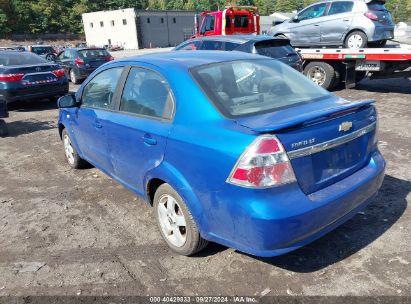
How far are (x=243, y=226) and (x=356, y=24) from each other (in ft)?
31.3

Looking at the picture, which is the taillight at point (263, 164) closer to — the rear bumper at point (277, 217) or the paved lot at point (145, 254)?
the rear bumper at point (277, 217)

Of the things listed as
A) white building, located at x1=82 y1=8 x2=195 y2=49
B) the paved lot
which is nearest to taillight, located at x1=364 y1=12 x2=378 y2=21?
the paved lot

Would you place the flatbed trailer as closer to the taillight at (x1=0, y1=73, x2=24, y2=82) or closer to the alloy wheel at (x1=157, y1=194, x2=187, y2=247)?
the alloy wheel at (x1=157, y1=194, x2=187, y2=247)

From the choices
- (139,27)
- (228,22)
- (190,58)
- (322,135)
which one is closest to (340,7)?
(228,22)

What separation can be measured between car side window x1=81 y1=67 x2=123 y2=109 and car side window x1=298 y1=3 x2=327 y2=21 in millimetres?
8801

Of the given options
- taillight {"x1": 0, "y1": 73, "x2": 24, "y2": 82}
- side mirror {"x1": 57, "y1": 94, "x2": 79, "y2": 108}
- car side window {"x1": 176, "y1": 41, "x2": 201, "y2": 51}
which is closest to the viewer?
side mirror {"x1": 57, "y1": 94, "x2": 79, "y2": 108}

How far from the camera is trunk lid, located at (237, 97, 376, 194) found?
8.43ft

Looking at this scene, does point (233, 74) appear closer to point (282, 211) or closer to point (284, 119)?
point (284, 119)

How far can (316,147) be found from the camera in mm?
2652

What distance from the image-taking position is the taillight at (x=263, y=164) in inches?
97.9

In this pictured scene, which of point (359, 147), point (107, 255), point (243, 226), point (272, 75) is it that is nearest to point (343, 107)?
point (359, 147)

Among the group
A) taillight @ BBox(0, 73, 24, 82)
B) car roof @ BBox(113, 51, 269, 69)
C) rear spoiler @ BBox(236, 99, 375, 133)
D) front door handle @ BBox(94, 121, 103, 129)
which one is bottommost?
taillight @ BBox(0, 73, 24, 82)

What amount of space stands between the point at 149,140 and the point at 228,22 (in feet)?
42.5

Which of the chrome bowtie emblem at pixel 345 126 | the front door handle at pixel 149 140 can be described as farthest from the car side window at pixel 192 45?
the chrome bowtie emblem at pixel 345 126
